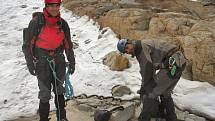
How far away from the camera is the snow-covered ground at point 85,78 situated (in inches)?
290

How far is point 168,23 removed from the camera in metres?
9.89

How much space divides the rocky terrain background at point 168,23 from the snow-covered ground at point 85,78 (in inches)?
11.8

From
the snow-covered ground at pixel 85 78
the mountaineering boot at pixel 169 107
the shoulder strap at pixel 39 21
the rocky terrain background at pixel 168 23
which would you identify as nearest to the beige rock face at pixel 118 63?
the rocky terrain background at pixel 168 23

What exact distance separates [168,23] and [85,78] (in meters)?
2.80

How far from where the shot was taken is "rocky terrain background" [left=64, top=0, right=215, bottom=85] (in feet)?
27.0

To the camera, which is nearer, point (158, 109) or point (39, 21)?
point (39, 21)

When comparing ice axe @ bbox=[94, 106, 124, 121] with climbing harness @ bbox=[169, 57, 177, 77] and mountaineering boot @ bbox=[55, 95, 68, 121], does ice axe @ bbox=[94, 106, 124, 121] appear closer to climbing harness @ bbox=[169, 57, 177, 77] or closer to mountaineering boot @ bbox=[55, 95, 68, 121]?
mountaineering boot @ bbox=[55, 95, 68, 121]

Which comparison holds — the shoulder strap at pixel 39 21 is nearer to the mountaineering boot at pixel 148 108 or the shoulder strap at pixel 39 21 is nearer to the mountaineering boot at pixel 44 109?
the mountaineering boot at pixel 44 109

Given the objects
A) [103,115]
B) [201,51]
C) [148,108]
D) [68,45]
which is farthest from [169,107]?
[201,51]

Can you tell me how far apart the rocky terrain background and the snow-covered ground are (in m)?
0.30

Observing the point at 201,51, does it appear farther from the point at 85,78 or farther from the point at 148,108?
the point at 148,108

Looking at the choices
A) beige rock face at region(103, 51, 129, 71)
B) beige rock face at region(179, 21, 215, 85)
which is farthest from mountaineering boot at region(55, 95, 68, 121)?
beige rock face at region(179, 21, 215, 85)

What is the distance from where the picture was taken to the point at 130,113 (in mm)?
6652

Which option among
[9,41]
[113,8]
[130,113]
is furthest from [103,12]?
[130,113]
